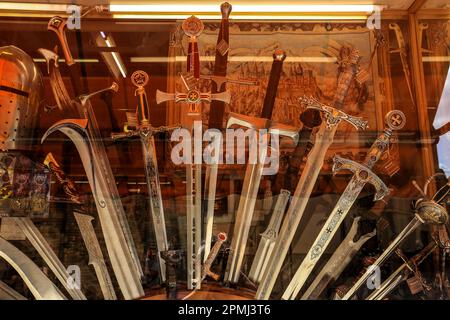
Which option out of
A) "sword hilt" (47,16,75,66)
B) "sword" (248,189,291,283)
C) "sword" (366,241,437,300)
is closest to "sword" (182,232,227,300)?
"sword" (248,189,291,283)

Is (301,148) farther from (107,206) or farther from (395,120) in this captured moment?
(107,206)

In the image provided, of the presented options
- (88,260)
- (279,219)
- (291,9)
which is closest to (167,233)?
(88,260)

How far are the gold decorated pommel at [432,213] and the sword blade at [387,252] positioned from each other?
0.11 feet

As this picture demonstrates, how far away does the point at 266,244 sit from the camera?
177 centimetres

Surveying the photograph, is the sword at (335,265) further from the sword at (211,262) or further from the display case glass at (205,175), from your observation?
the sword at (211,262)

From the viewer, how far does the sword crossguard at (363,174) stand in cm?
174

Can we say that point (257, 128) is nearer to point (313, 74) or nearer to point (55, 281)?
point (313, 74)

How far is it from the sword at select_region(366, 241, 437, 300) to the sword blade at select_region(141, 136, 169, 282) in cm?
76

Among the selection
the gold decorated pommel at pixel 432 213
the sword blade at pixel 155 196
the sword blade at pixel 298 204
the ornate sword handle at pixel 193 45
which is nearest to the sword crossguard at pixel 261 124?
the sword blade at pixel 298 204

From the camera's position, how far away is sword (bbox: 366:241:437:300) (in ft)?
5.64

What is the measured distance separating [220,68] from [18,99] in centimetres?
77

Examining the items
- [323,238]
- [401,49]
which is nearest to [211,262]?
[323,238]

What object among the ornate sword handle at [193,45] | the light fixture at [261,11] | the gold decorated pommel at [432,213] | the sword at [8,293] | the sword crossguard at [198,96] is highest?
the light fixture at [261,11]

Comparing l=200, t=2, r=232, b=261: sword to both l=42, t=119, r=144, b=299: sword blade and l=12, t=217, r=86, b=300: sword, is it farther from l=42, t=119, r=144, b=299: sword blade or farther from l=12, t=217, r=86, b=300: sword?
l=12, t=217, r=86, b=300: sword
